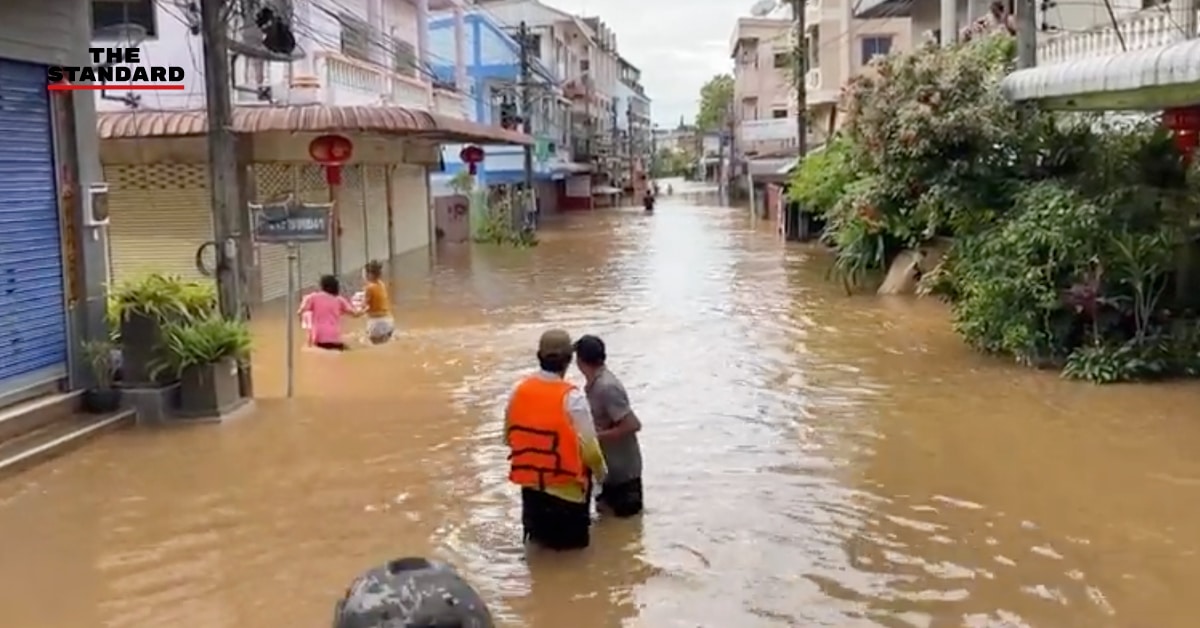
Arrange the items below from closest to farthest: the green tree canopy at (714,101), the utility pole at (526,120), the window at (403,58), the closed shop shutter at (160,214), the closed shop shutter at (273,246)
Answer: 1. the closed shop shutter at (160,214)
2. the closed shop shutter at (273,246)
3. the window at (403,58)
4. the utility pole at (526,120)
5. the green tree canopy at (714,101)

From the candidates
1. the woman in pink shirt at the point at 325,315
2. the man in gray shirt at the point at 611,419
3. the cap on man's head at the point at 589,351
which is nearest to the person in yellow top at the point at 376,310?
the woman in pink shirt at the point at 325,315

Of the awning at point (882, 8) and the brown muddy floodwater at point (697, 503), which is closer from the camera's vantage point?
the brown muddy floodwater at point (697, 503)

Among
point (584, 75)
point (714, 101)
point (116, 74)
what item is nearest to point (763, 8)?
point (584, 75)

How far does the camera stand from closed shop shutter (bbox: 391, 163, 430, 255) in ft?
100

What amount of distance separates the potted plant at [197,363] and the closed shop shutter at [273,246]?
374 inches

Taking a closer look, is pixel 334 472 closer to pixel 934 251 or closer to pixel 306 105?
pixel 306 105

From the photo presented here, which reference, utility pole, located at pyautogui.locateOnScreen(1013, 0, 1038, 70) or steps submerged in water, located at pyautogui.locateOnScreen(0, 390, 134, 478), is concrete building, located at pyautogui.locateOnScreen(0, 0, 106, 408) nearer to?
steps submerged in water, located at pyautogui.locateOnScreen(0, 390, 134, 478)

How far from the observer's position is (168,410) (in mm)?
10758

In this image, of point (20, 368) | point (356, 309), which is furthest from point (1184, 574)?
point (356, 309)

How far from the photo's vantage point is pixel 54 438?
9.80m

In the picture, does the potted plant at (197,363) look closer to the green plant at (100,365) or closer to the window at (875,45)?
the green plant at (100,365)

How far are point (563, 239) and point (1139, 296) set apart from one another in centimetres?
2717

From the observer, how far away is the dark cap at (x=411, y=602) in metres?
1.84

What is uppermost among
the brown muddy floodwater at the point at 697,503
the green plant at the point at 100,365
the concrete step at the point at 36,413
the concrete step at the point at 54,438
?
the green plant at the point at 100,365
